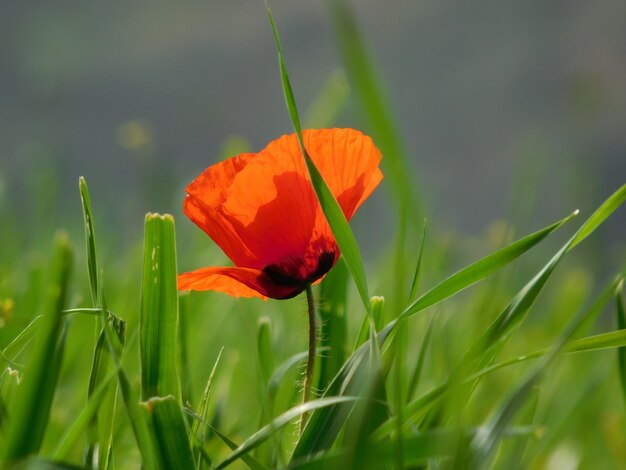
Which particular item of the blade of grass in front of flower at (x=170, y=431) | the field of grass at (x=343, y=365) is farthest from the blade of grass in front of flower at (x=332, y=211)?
the blade of grass in front of flower at (x=170, y=431)

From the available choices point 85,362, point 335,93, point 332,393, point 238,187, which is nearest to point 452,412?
point 332,393

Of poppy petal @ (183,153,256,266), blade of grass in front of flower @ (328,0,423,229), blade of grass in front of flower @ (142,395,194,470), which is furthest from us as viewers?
poppy petal @ (183,153,256,266)

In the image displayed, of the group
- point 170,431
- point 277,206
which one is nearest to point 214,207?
point 277,206

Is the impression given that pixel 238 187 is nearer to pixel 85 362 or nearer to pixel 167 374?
pixel 167 374

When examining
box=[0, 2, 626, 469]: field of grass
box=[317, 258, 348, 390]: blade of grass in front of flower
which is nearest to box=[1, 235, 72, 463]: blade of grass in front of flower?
box=[0, 2, 626, 469]: field of grass

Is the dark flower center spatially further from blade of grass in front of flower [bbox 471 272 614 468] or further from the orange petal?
blade of grass in front of flower [bbox 471 272 614 468]

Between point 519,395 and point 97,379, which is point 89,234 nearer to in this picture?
point 97,379
